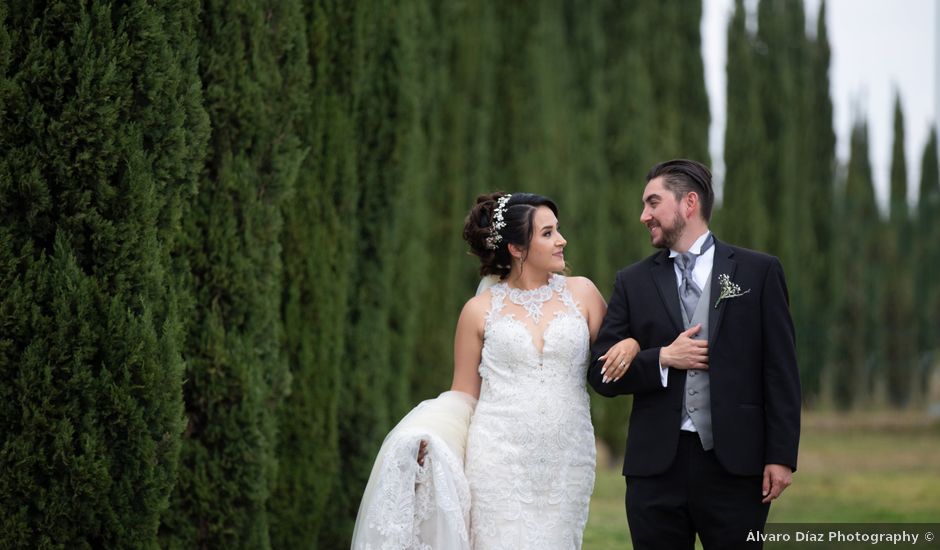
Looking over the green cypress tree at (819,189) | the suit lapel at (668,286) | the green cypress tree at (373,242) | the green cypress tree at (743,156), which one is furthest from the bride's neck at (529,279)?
the green cypress tree at (819,189)

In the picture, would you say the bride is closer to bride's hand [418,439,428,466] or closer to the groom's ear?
bride's hand [418,439,428,466]

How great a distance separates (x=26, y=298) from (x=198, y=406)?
1.35 m

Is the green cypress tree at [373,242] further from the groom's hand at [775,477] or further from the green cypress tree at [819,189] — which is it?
the green cypress tree at [819,189]

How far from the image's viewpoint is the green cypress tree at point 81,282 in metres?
4.14

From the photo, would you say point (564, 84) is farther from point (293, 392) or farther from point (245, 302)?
point (245, 302)

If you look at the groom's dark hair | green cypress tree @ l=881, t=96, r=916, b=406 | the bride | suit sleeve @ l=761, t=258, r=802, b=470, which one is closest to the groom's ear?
the groom's dark hair

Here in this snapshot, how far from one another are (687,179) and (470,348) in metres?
1.20

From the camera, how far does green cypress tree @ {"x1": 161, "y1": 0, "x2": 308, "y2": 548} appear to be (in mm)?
5258

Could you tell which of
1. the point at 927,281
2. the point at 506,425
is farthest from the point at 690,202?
the point at 927,281

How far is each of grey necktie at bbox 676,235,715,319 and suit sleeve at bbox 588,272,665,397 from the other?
0.22 meters

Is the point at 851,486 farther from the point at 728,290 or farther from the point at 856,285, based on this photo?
the point at 856,285

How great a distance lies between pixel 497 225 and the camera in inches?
194

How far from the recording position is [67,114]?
418cm

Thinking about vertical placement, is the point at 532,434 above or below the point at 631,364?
below
